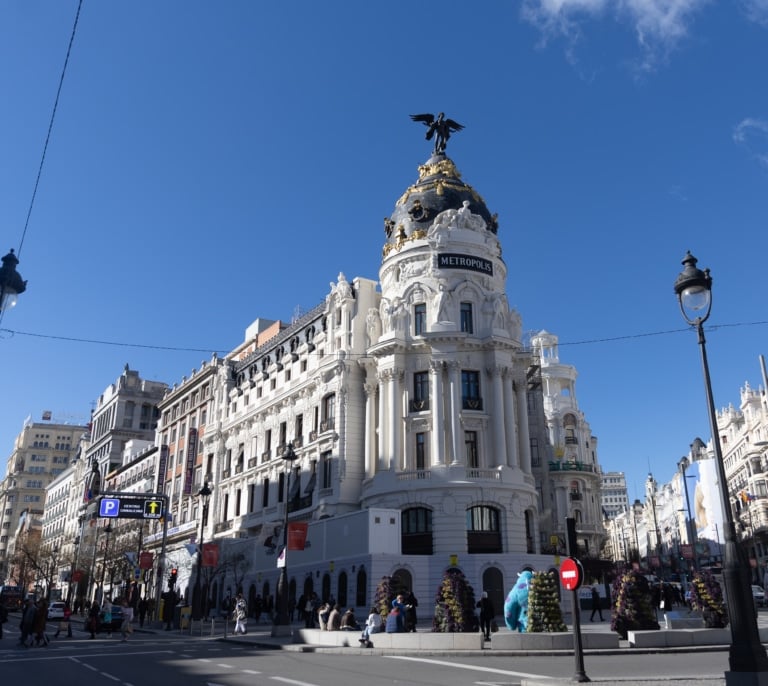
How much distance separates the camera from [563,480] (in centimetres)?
7662

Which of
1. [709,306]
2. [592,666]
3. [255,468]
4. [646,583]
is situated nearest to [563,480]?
[255,468]

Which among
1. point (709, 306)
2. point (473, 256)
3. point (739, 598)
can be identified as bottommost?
point (739, 598)

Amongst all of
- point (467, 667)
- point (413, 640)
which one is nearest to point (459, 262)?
point (413, 640)

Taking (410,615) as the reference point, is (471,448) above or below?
above

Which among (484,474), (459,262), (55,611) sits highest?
(459,262)

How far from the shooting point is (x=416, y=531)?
43.4m

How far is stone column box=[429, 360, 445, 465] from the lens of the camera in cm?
Answer: 4434

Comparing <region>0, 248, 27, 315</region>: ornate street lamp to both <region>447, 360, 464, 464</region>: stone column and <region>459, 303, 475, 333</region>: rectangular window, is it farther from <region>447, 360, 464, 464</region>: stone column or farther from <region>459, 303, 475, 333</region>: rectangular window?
<region>459, 303, 475, 333</region>: rectangular window

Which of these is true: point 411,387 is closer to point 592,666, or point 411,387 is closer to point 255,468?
point 255,468

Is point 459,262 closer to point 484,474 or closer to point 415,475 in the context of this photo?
point 484,474

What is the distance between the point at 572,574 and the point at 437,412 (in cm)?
3128

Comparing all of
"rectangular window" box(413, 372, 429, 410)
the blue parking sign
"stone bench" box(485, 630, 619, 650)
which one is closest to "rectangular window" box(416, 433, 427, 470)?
"rectangular window" box(413, 372, 429, 410)

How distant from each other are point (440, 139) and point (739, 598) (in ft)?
166

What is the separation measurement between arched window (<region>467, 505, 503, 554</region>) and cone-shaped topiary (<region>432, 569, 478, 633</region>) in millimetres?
19977
